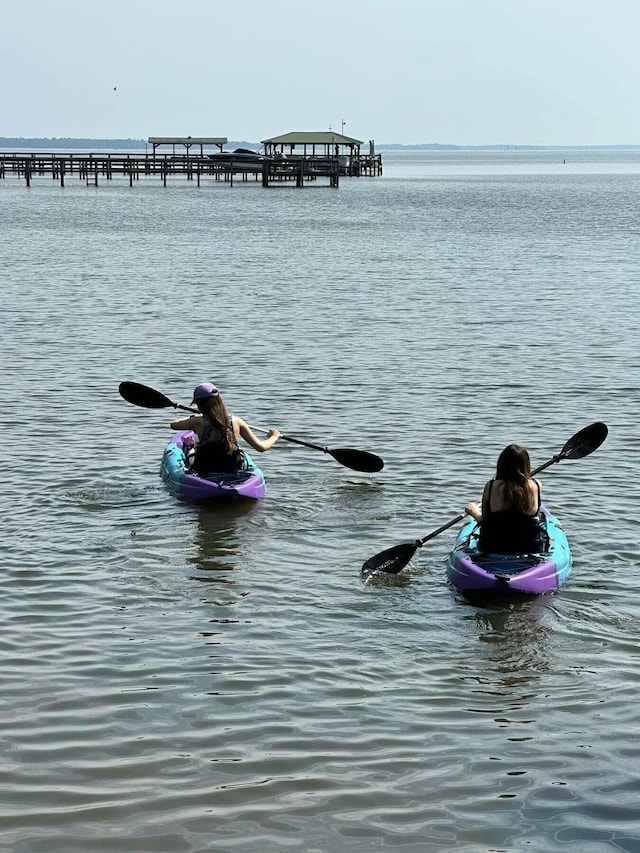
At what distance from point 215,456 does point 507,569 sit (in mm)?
4167

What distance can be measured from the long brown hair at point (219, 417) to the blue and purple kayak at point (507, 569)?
10.5ft

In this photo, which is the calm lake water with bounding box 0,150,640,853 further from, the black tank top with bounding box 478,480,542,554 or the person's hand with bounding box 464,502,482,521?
Answer: the person's hand with bounding box 464,502,482,521

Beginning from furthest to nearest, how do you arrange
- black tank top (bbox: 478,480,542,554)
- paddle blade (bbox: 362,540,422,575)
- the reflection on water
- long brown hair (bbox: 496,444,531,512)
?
the reflection on water
paddle blade (bbox: 362,540,422,575)
black tank top (bbox: 478,480,542,554)
long brown hair (bbox: 496,444,531,512)

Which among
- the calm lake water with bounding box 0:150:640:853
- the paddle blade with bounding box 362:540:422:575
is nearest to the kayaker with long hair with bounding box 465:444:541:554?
the calm lake water with bounding box 0:150:640:853

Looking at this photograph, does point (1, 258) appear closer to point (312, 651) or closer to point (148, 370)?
point (148, 370)

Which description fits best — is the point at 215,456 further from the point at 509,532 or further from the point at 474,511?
the point at 509,532

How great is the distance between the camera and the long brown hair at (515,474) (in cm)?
1061

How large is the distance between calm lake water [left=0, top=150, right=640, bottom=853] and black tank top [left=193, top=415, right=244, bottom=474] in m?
0.46

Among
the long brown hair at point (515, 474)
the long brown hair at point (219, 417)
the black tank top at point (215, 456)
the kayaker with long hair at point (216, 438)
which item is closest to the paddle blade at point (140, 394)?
the kayaker with long hair at point (216, 438)

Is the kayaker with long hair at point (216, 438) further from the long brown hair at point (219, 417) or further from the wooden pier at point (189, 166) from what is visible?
the wooden pier at point (189, 166)

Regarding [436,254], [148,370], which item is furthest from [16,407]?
[436,254]

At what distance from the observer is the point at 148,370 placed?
22.2 m

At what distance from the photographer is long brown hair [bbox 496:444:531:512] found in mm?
10609

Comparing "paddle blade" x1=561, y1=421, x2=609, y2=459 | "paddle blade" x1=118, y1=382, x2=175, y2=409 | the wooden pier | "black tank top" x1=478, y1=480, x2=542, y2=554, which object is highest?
the wooden pier
